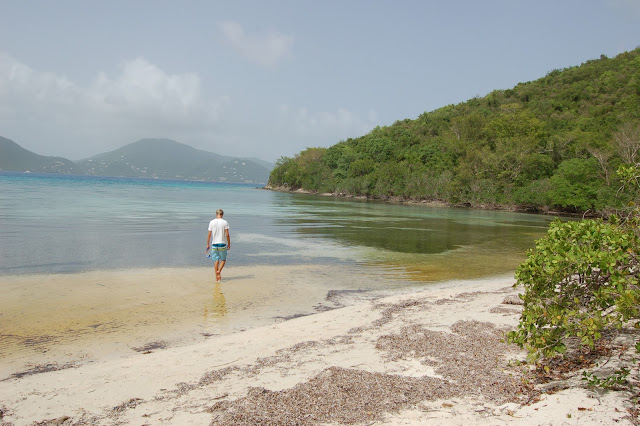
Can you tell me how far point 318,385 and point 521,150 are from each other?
78376 mm

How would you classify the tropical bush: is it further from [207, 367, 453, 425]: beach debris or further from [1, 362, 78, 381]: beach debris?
[1, 362, 78, 381]: beach debris

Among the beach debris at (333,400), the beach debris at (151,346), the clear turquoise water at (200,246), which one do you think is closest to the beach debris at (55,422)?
the beach debris at (333,400)

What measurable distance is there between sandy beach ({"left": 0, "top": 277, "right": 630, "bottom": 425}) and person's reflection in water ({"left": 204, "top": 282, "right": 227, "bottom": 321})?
1.37 metres

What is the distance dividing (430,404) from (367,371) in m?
1.07

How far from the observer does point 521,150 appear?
73.5 metres

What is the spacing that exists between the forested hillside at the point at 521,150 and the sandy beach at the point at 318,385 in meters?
52.3

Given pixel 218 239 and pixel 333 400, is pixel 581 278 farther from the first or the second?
pixel 218 239

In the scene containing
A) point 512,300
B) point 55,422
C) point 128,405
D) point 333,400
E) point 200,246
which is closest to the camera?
point 55,422

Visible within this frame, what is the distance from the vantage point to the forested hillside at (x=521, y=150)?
193 feet

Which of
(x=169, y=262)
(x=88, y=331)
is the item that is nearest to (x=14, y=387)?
(x=88, y=331)

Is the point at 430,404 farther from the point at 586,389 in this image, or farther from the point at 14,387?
the point at 14,387

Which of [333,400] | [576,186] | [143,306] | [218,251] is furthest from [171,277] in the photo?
[576,186]

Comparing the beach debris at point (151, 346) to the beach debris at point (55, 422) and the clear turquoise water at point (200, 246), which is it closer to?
the beach debris at point (55, 422)

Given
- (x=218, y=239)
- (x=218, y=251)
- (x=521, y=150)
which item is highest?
(x=521, y=150)
